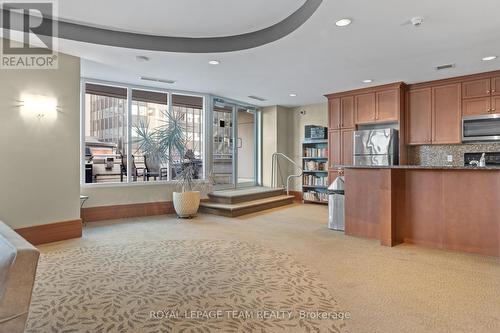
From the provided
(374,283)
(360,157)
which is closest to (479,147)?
(360,157)

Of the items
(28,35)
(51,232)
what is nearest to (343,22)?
(28,35)

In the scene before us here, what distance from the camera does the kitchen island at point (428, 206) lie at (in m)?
3.51

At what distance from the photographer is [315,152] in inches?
309

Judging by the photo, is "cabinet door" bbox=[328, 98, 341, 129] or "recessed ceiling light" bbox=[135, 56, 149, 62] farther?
"cabinet door" bbox=[328, 98, 341, 129]

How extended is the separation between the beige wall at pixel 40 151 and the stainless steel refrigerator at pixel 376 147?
5.32m

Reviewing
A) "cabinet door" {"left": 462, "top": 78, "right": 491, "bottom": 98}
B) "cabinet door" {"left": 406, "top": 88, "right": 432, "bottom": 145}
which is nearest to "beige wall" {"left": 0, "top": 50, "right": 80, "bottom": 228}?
"cabinet door" {"left": 406, "top": 88, "right": 432, "bottom": 145}

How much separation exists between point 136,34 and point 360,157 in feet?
15.8

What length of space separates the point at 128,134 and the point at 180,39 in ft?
8.42

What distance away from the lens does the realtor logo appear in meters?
3.41

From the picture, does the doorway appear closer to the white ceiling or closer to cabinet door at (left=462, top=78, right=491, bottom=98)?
the white ceiling

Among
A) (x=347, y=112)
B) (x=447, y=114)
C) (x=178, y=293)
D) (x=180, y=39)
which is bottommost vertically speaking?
(x=178, y=293)

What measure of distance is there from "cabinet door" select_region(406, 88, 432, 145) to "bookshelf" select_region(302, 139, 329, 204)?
6.80 feet

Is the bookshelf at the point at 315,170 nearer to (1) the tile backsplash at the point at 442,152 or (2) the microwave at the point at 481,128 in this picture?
(1) the tile backsplash at the point at 442,152

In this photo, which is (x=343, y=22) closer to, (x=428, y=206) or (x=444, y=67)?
(x=428, y=206)
